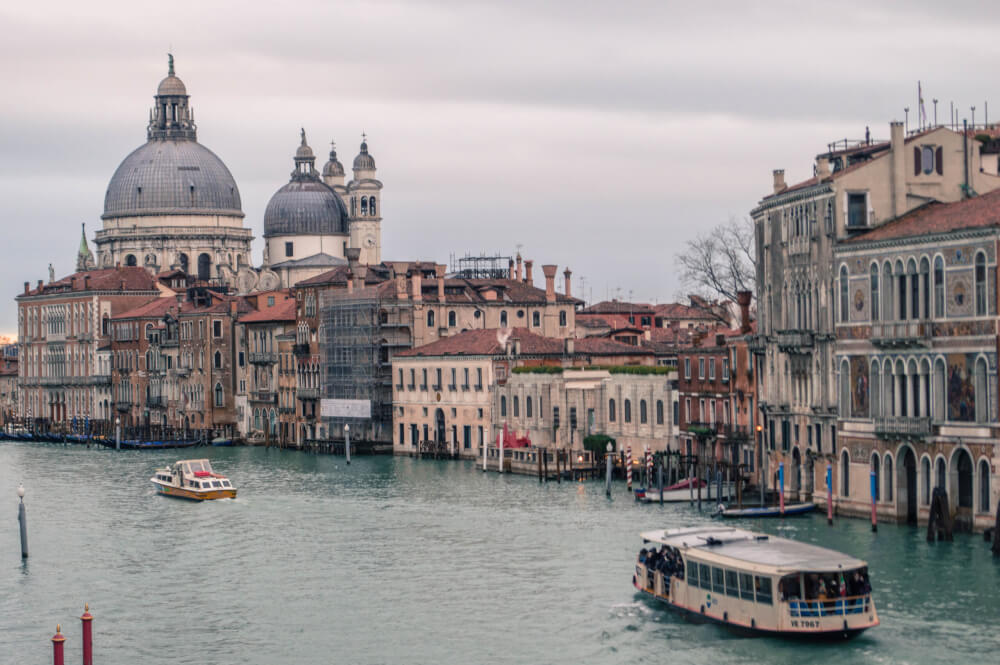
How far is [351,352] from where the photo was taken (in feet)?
250

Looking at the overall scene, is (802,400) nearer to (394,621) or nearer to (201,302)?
(394,621)

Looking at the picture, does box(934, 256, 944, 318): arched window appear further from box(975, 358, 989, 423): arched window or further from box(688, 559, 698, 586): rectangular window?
box(688, 559, 698, 586): rectangular window

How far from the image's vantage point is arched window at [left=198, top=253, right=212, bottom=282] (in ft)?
393

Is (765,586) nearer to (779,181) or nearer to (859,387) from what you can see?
(859,387)

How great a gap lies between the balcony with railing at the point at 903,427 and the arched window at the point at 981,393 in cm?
149

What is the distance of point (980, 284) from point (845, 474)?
22.2 feet

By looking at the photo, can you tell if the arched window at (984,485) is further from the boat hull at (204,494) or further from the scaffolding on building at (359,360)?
the scaffolding on building at (359,360)

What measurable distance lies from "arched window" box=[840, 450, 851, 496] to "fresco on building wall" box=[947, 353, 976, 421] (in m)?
4.50

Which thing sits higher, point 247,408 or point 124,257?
point 124,257

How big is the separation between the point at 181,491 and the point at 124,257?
68.3 metres

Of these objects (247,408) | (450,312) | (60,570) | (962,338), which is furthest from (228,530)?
(247,408)

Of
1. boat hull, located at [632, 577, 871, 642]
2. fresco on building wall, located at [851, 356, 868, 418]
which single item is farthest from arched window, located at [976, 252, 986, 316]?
boat hull, located at [632, 577, 871, 642]

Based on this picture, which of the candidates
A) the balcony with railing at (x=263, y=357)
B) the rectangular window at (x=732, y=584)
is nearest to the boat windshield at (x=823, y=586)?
the rectangular window at (x=732, y=584)

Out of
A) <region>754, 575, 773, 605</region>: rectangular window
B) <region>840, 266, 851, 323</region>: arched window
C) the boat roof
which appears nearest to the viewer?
the boat roof
